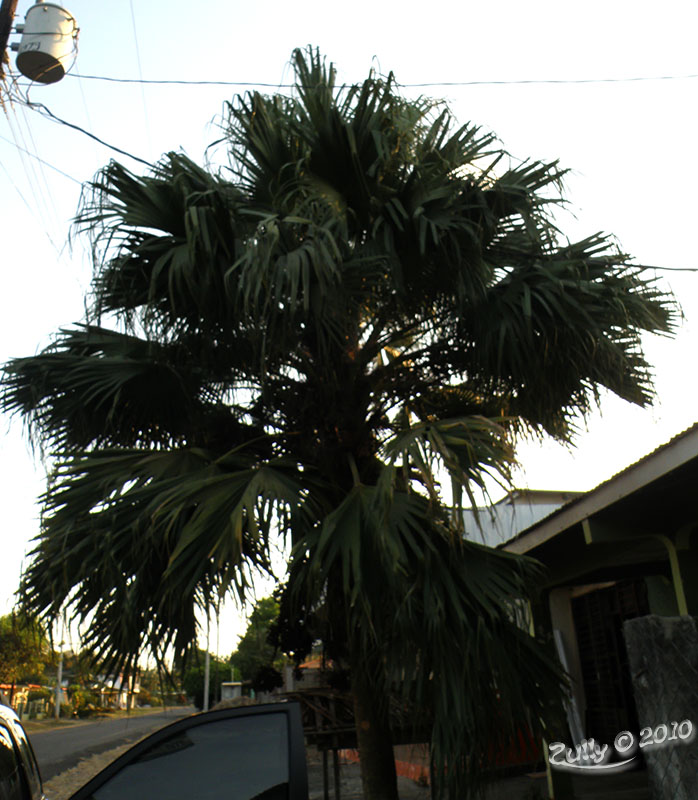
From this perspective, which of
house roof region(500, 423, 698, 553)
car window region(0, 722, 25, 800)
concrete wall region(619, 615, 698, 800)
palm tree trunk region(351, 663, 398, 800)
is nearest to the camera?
concrete wall region(619, 615, 698, 800)

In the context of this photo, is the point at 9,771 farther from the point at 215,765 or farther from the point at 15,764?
the point at 215,765

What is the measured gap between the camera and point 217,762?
2840mm

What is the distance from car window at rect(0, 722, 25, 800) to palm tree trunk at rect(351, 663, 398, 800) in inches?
115

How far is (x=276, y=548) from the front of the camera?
592 centimetres

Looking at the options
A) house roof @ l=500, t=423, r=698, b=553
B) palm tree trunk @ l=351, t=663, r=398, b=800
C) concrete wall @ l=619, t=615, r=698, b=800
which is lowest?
palm tree trunk @ l=351, t=663, r=398, b=800

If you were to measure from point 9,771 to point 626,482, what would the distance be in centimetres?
401

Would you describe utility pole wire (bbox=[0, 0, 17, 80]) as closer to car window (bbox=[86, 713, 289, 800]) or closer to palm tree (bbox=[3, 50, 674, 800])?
palm tree (bbox=[3, 50, 674, 800])

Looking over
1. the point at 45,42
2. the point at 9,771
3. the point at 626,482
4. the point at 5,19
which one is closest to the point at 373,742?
the point at 626,482

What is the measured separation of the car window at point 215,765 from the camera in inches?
110

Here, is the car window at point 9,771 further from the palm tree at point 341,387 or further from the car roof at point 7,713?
A: the palm tree at point 341,387

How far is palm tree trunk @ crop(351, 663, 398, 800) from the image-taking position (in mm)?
5836

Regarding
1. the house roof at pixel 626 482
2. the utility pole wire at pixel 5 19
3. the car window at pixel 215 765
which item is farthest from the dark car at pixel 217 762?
the utility pole wire at pixel 5 19

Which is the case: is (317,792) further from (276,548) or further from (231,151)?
(231,151)

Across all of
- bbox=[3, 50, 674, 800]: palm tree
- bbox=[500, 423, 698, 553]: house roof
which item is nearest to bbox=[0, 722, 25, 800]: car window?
bbox=[3, 50, 674, 800]: palm tree
